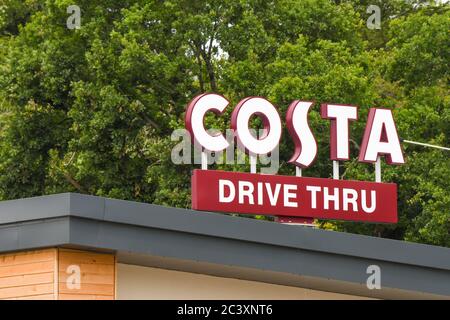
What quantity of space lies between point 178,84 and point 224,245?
2775 cm

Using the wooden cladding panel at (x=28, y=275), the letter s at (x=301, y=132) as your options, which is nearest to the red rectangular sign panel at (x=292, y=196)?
the letter s at (x=301, y=132)

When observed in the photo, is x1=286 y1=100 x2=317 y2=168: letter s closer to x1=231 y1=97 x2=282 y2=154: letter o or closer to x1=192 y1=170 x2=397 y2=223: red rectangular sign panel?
x1=231 y1=97 x2=282 y2=154: letter o

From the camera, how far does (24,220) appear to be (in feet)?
62.6

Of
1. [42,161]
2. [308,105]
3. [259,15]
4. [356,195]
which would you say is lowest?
[356,195]

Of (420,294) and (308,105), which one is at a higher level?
(308,105)

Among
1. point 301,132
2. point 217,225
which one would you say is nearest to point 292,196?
point 301,132

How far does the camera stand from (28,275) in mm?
19203

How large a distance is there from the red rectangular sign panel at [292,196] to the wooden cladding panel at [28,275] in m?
6.42

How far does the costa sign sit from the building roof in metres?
3.58

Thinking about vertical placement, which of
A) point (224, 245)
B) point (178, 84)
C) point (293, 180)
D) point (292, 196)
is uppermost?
point (178, 84)

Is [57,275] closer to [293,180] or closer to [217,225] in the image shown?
[217,225]

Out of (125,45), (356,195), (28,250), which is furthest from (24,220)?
(125,45)
